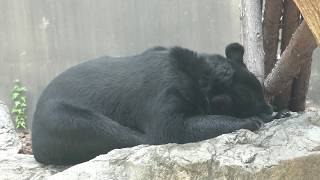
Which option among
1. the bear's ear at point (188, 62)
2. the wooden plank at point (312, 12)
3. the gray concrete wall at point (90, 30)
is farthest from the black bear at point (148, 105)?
the gray concrete wall at point (90, 30)

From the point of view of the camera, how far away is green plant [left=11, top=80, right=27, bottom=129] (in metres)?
8.43

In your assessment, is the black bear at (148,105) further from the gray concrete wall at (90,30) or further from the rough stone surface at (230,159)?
the gray concrete wall at (90,30)

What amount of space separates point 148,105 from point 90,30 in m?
4.85

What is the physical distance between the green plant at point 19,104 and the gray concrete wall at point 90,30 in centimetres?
9

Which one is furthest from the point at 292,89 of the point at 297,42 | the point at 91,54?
the point at 91,54

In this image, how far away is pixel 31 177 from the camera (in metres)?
3.89

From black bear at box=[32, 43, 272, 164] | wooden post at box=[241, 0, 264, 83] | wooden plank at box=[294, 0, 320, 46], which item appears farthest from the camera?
wooden post at box=[241, 0, 264, 83]

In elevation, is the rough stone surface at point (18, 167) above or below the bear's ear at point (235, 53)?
below

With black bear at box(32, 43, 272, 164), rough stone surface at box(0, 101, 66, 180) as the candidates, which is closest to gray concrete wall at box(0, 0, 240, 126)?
rough stone surface at box(0, 101, 66, 180)

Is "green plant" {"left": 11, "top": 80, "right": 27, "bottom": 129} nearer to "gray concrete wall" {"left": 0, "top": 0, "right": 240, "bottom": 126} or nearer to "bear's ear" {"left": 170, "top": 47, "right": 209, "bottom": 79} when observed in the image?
"gray concrete wall" {"left": 0, "top": 0, "right": 240, "bottom": 126}

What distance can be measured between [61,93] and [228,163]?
1.44m

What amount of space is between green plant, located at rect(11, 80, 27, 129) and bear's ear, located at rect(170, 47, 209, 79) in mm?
4805

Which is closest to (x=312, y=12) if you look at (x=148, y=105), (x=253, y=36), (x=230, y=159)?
(x=230, y=159)

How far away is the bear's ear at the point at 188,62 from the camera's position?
4016 mm
